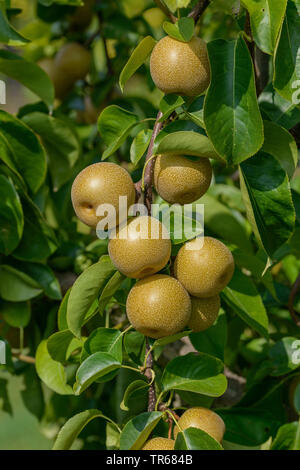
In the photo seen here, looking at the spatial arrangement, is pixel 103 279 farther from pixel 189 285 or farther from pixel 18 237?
pixel 18 237

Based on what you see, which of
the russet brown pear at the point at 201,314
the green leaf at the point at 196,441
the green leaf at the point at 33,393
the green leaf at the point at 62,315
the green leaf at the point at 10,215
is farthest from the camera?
the green leaf at the point at 33,393

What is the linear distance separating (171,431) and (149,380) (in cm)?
7

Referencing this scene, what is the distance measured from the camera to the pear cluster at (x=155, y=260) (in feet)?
2.63

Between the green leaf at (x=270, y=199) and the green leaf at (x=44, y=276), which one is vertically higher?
the green leaf at (x=270, y=199)

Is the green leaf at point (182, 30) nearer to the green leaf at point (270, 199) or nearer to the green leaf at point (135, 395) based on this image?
the green leaf at point (270, 199)

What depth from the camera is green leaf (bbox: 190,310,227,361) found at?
1043 mm

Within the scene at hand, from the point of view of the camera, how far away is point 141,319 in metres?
0.81

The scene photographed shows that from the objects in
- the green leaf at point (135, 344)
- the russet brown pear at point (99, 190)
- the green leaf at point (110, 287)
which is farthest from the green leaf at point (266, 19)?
the green leaf at point (135, 344)

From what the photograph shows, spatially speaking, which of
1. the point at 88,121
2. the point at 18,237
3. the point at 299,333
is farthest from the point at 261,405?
the point at 88,121

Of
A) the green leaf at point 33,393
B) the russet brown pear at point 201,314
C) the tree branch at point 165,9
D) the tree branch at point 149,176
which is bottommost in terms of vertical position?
the green leaf at point 33,393

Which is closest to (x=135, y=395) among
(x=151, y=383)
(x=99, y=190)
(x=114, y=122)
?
(x=151, y=383)

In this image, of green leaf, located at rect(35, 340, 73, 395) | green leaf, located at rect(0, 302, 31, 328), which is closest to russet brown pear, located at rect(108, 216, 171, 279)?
green leaf, located at rect(35, 340, 73, 395)

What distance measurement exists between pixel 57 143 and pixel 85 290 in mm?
557

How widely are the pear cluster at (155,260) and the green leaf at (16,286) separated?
38cm
